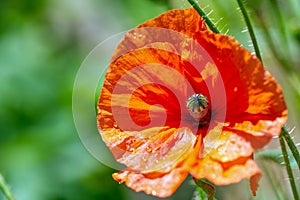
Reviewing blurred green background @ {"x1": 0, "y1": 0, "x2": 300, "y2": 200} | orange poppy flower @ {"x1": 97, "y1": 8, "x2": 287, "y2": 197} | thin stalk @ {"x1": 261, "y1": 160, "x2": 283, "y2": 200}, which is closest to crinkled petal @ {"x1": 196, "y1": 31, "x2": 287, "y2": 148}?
orange poppy flower @ {"x1": 97, "y1": 8, "x2": 287, "y2": 197}

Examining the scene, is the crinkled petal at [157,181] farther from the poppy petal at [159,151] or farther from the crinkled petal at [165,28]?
the crinkled petal at [165,28]

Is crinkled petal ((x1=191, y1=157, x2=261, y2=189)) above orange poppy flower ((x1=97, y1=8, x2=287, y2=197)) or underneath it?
underneath

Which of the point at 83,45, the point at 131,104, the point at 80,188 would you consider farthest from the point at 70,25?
the point at 131,104

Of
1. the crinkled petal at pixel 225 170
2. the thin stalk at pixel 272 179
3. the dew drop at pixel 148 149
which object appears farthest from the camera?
the thin stalk at pixel 272 179

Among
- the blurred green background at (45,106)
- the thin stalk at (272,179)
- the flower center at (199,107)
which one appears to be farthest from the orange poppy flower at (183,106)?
the blurred green background at (45,106)

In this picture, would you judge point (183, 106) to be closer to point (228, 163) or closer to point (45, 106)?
point (228, 163)

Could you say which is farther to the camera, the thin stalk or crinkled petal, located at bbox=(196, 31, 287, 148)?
the thin stalk

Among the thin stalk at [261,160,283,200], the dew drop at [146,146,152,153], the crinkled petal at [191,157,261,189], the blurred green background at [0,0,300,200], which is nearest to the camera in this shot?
the crinkled petal at [191,157,261,189]

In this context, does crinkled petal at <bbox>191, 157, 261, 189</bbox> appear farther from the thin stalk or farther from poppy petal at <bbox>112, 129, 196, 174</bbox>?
the thin stalk
